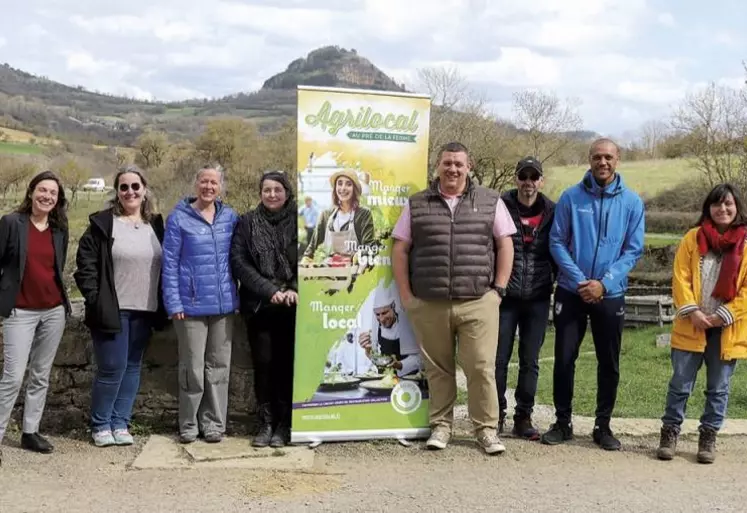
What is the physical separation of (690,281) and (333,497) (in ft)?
9.25

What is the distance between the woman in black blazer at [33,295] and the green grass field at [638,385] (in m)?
5.64

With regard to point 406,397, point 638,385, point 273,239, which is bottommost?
point 638,385

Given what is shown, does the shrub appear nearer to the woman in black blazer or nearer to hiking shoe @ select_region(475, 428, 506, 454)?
hiking shoe @ select_region(475, 428, 506, 454)

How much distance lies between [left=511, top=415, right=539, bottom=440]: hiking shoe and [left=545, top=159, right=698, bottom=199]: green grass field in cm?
3534

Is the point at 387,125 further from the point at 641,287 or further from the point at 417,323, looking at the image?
the point at 641,287

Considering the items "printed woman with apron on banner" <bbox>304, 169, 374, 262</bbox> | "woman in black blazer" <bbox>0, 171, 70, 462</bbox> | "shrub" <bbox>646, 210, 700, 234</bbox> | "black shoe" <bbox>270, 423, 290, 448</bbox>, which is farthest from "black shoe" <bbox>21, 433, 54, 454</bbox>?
"shrub" <bbox>646, 210, 700, 234</bbox>

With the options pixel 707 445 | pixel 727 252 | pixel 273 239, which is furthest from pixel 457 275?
pixel 707 445

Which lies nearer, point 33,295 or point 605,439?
point 33,295

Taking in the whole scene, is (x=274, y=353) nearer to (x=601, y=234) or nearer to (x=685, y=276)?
(x=601, y=234)

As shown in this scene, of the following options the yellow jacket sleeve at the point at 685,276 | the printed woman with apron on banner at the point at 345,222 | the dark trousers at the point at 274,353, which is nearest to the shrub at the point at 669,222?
the yellow jacket sleeve at the point at 685,276

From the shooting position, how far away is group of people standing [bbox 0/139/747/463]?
5.10 meters

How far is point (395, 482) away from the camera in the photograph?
15.5 feet

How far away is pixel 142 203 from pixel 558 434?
11.2 feet

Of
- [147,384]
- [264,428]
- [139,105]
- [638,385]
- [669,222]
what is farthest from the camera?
[139,105]
